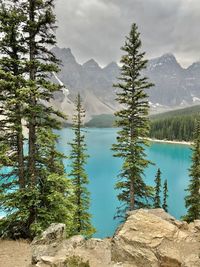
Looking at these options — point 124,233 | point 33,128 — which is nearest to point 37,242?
point 124,233

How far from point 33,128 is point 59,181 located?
323 cm

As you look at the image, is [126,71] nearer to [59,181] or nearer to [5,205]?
[59,181]

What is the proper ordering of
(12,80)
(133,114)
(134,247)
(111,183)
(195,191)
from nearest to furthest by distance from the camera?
(134,247)
(12,80)
(133,114)
(195,191)
(111,183)

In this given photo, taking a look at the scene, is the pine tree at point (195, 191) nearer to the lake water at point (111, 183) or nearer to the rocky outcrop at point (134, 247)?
the lake water at point (111, 183)

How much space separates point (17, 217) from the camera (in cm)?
1266

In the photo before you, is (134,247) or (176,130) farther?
(176,130)

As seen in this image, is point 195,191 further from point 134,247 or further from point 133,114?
point 134,247

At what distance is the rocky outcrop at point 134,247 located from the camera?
365 inches

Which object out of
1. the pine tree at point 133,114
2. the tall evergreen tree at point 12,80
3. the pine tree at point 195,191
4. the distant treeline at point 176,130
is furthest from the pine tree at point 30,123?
the distant treeline at point 176,130

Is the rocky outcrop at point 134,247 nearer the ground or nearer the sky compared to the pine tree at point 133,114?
nearer the ground

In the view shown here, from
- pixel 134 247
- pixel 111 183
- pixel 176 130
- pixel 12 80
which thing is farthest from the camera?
pixel 176 130

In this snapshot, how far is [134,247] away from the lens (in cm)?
979

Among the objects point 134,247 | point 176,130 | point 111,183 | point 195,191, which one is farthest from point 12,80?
point 176,130

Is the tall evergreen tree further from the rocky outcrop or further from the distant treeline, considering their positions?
the distant treeline
